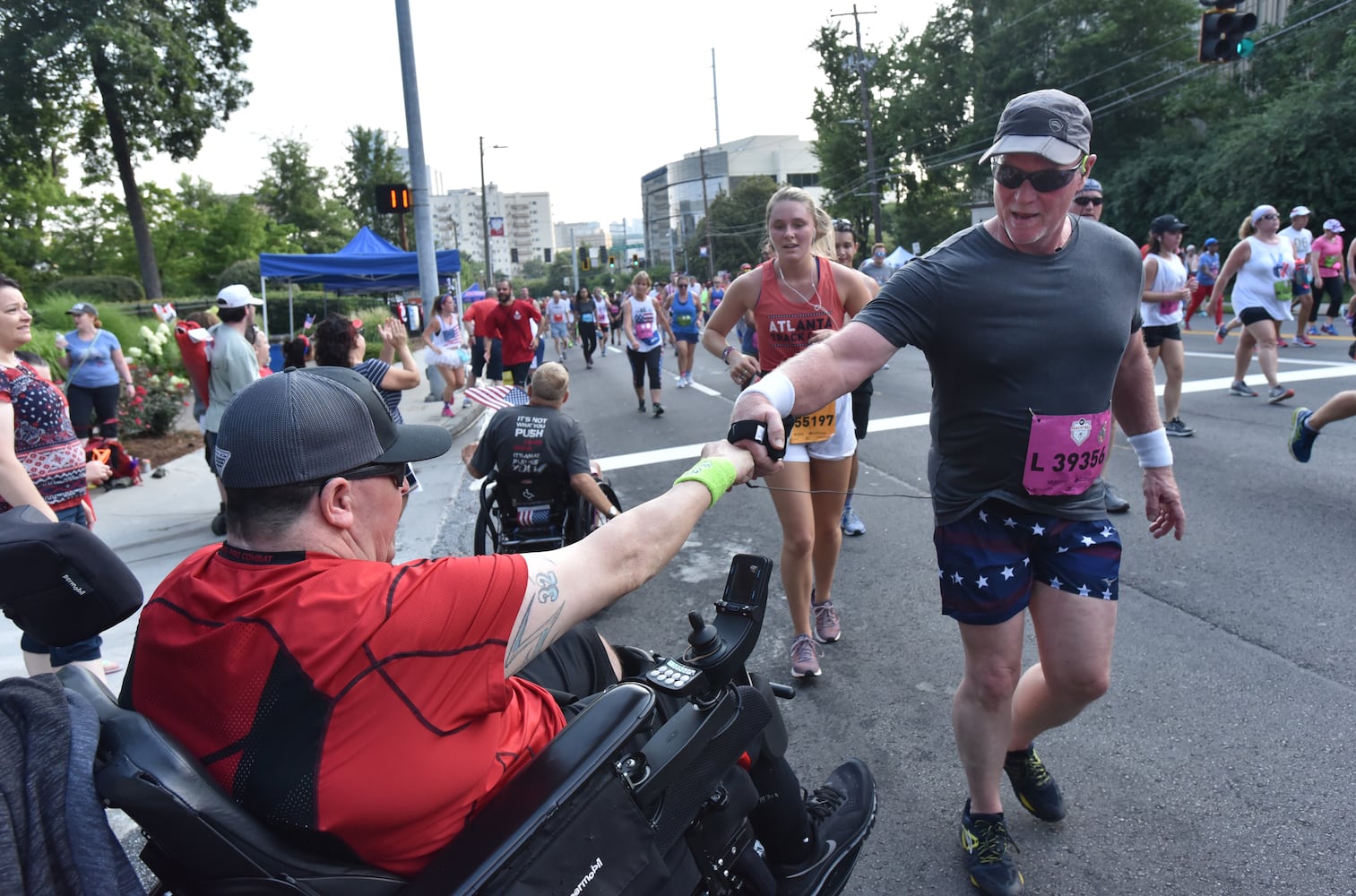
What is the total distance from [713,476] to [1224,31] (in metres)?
16.6

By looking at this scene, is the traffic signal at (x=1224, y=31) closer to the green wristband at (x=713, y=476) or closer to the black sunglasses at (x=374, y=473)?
the green wristband at (x=713, y=476)

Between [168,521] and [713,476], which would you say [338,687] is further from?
[168,521]

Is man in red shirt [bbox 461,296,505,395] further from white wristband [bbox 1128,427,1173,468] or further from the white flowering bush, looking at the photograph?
white wristband [bbox 1128,427,1173,468]

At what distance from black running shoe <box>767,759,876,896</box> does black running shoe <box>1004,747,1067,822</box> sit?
532 mm

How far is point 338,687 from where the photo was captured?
147 centimetres

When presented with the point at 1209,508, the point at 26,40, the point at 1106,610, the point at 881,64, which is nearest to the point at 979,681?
the point at 1106,610

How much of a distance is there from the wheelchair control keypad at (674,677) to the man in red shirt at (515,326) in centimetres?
1051

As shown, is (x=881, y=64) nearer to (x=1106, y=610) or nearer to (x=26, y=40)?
(x=26, y=40)

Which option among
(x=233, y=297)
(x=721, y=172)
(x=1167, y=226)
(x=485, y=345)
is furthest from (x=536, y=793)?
(x=721, y=172)

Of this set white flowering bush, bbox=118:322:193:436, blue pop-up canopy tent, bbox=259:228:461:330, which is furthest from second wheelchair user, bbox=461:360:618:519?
blue pop-up canopy tent, bbox=259:228:461:330

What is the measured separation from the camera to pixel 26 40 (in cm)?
2839

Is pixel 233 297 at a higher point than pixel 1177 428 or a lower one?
higher

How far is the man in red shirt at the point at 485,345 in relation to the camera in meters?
12.4

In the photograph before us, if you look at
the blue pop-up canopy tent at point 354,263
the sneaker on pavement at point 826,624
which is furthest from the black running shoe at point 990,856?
the blue pop-up canopy tent at point 354,263
